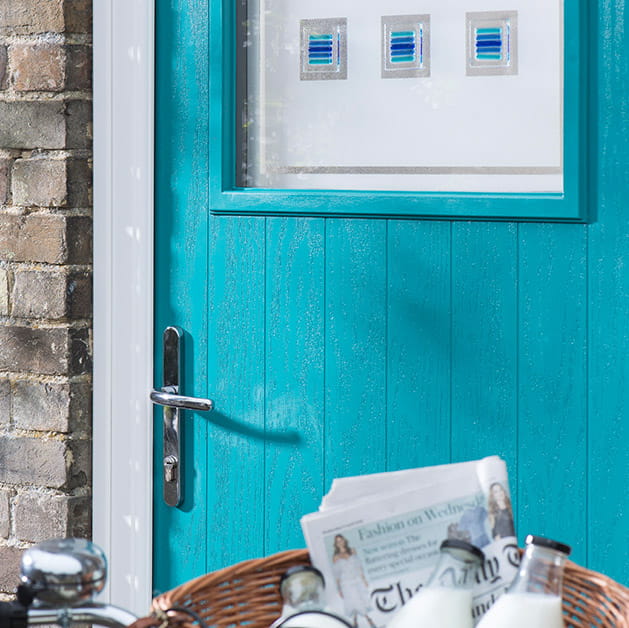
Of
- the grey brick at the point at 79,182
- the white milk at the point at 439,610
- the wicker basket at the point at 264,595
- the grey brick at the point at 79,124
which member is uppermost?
the grey brick at the point at 79,124

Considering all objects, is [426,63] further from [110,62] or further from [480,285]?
[110,62]

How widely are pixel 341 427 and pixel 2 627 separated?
3.07ft

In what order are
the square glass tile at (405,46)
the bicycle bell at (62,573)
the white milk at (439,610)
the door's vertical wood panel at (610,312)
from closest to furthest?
1. the bicycle bell at (62,573)
2. the white milk at (439,610)
3. the door's vertical wood panel at (610,312)
4. the square glass tile at (405,46)

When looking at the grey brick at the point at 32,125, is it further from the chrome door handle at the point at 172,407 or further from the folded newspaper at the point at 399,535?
the folded newspaper at the point at 399,535

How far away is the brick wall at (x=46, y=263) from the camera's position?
69.6 inches

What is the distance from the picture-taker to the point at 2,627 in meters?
0.79

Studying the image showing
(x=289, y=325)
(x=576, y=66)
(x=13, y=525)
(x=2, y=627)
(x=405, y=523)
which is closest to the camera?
(x=2, y=627)

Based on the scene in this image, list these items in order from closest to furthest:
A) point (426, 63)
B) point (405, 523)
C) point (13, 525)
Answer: point (405, 523)
point (426, 63)
point (13, 525)

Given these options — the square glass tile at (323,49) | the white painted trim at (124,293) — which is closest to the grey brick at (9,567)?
the white painted trim at (124,293)

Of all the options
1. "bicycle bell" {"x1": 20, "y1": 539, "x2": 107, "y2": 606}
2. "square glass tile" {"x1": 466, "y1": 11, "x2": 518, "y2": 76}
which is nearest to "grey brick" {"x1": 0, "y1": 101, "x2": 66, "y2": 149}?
"square glass tile" {"x1": 466, "y1": 11, "x2": 518, "y2": 76}

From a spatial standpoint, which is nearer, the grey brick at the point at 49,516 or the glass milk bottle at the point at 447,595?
the glass milk bottle at the point at 447,595

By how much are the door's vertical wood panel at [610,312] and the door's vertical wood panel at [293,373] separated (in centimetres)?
42

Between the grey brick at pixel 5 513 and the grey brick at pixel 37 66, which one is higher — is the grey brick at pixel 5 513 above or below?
below

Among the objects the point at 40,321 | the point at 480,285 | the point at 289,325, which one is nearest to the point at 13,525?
the point at 40,321
